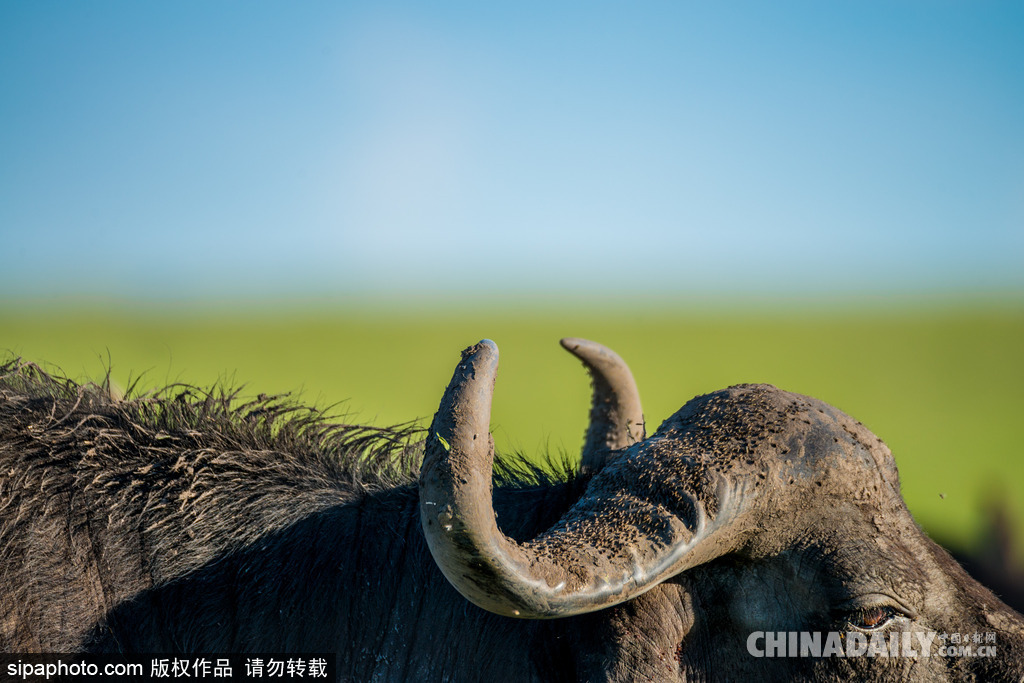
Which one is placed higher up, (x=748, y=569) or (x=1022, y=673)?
(x=748, y=569)

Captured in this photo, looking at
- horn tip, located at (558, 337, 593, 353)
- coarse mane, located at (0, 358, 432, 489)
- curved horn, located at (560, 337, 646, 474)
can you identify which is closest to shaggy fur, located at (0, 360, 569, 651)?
coarse mane, located at (0, 358, 432, 489)

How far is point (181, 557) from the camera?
3.45m

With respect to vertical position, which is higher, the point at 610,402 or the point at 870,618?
the point at 610,402

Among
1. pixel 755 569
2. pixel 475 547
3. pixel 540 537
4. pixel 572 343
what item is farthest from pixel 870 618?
pixel 572 343

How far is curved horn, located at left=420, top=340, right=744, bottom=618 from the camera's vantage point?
2508 millimetres

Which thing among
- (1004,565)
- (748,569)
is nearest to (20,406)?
(748,569)

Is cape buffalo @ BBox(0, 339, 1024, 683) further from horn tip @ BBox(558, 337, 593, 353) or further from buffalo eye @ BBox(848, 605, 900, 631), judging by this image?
horn tip @ BBox(558, 337, 593, 353)

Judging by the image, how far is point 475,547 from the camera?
2.48 m

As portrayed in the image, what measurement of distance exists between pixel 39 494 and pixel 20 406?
56 cm

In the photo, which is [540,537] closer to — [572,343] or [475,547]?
[475,547]

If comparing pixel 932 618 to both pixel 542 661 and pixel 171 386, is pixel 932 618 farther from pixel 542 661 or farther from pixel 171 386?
pixel 171 386

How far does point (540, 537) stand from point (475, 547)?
1.37ft

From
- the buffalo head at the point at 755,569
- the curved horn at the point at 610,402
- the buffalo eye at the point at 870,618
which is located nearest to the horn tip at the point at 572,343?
the curved horn at the point at 610,402

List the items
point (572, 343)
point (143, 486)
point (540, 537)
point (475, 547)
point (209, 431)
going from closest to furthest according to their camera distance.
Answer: point (475, 547) → point (540, 537) → point (143, 486) → point (209, 431) → point (572, 343)
